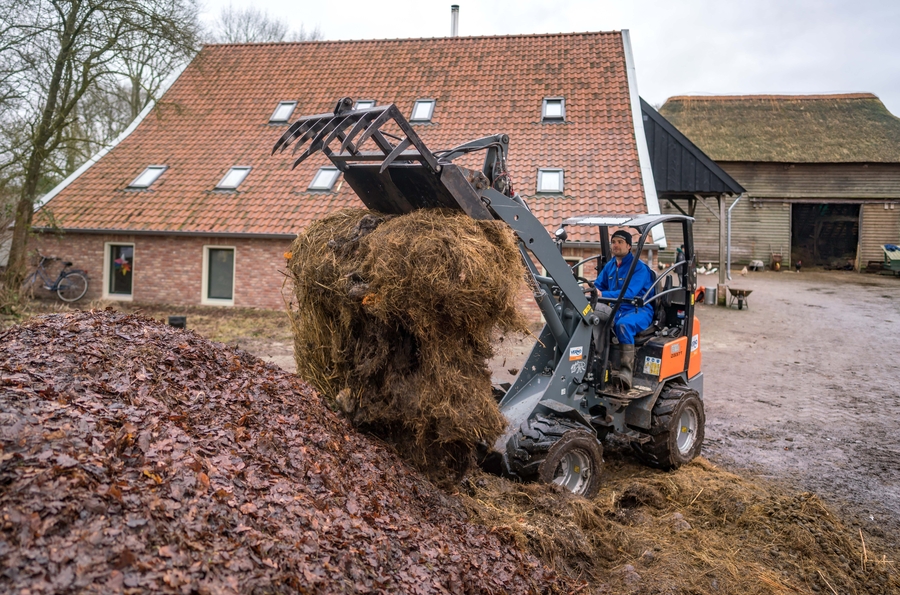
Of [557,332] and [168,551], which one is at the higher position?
[557,332]

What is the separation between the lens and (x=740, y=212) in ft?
100

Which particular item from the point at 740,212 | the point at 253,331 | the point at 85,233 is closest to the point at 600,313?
the point at 253,331

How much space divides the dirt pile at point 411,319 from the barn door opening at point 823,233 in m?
30.7

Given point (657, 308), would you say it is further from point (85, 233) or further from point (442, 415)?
point (85, 233)

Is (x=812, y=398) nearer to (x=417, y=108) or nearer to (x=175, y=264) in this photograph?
(x=417, y=108)

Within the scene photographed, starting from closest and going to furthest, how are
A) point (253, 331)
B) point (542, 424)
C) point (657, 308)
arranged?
point (542, 424) < point (657, 308) < point (253, 331)

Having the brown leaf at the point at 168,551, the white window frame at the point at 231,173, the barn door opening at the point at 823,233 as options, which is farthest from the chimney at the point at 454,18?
the brown leaf at the point at 168,551

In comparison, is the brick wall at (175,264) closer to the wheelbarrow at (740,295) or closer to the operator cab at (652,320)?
the wheelbarrow at (740,295)

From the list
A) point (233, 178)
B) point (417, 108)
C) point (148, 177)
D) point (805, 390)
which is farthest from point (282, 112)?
point (805, 390)

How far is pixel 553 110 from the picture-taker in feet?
58.7

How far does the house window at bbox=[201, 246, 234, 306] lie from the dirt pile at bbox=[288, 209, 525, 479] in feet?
40.3

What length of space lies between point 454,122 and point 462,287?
14.2 meters

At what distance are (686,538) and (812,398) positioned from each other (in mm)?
6000

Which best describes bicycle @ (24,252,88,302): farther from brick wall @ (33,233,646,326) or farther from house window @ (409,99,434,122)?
house window @ (409,99,434,122)
